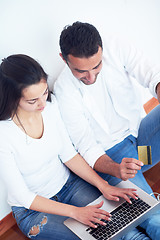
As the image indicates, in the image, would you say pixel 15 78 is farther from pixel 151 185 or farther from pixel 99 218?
pixel 151 185

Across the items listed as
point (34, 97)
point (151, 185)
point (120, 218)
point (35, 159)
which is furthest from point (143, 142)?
point (34, 97)

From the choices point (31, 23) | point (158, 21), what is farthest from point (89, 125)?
point (158, 21)

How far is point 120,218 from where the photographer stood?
4.41 ft

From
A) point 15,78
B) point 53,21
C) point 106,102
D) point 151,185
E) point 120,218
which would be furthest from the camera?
point 151,185

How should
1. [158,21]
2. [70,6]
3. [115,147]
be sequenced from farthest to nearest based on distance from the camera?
1. [158,21]
2. [115,147]
3. [70,6]

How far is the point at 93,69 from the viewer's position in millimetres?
1434

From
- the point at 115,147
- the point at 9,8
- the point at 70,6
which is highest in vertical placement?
the point at 9,8

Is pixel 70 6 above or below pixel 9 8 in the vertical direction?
below

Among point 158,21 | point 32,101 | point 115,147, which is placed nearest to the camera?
point 32,101

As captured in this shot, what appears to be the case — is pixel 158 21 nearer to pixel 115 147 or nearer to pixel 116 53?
pixel 116 53

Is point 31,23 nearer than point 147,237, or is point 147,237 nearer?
point 147,237

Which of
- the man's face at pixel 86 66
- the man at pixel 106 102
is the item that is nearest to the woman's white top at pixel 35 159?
the man at pixel 106 102

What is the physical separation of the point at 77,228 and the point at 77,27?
91 centimetres

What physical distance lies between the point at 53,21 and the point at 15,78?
0.49m
